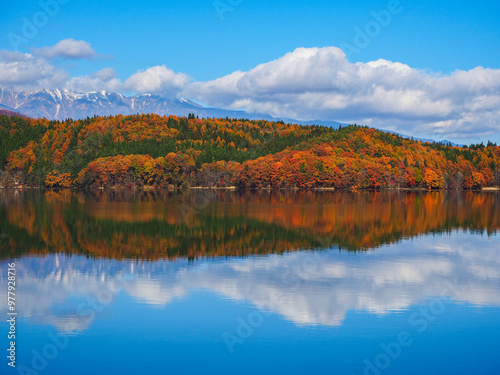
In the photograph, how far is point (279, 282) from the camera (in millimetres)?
25828

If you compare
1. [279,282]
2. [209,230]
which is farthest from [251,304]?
[209,230]

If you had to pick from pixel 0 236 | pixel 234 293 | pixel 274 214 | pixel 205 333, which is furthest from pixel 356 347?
pixel 274 214

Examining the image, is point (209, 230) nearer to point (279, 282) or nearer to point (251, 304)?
point (279, 282)

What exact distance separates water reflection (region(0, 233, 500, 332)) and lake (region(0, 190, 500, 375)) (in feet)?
0.25

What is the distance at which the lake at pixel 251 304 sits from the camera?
1664 cm

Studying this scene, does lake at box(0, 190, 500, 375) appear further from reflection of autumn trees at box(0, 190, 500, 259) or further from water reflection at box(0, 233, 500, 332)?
reflection of autumn trees at box(0, 190, 500, 259)

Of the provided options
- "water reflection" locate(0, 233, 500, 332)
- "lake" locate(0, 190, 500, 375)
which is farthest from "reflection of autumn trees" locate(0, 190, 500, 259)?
"water reflection" locate(0, 233, 500, 332)

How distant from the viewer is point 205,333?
61.1 ft

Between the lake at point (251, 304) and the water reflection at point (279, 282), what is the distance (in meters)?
0.08

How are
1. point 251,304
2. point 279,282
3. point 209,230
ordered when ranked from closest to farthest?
1. point 251,304
2. point 279,282
3. point 209,230

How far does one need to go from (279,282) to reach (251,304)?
4.03 meters

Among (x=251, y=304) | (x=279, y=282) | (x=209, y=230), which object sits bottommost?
(x=251, y=304)

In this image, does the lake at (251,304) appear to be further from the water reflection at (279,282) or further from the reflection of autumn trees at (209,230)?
the reflection of autumn trees at (209,230)

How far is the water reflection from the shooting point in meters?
21.4
